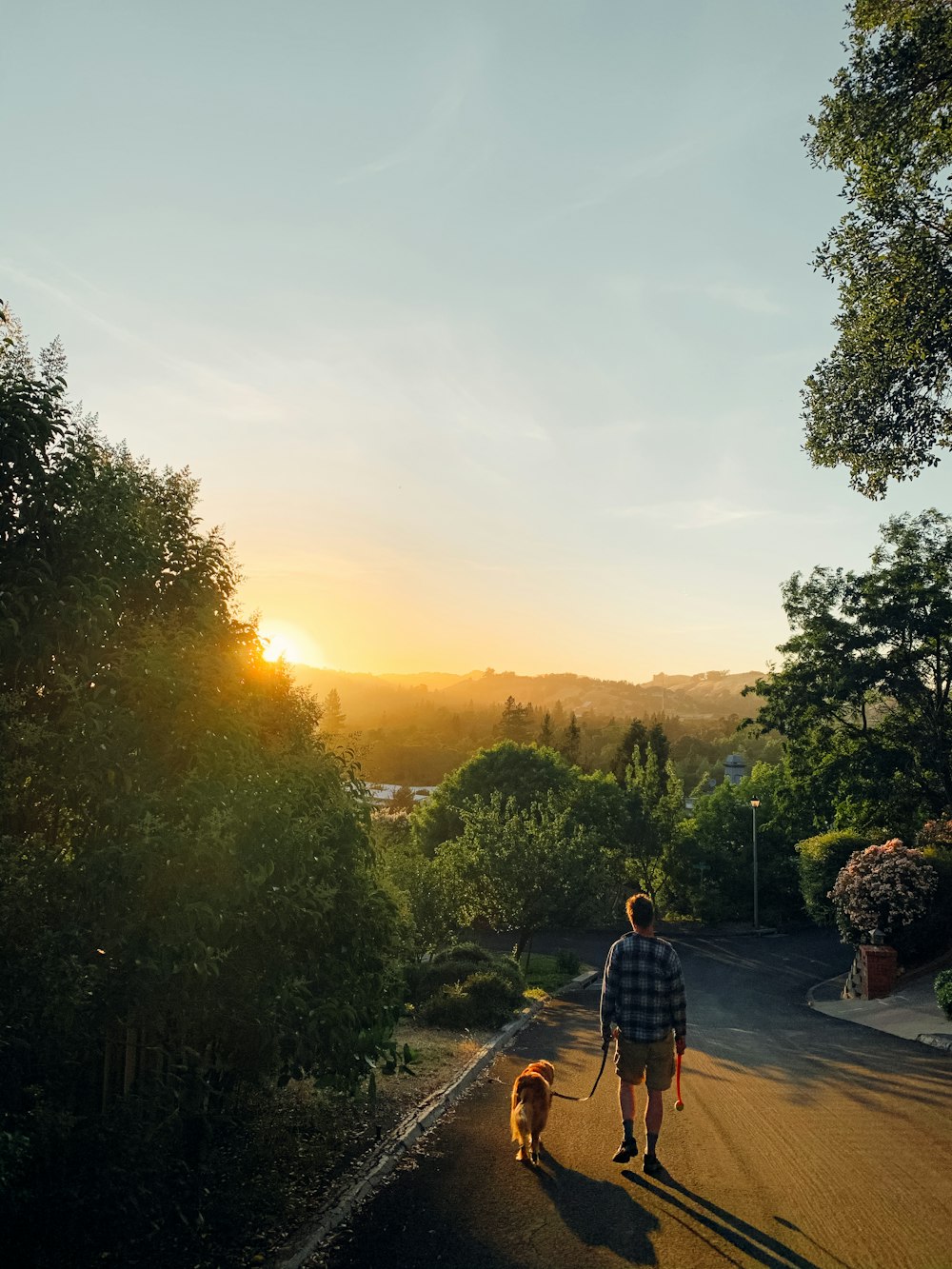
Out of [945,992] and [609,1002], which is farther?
[945,992]

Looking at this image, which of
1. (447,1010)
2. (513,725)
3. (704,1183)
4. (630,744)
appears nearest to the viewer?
(704,1183)

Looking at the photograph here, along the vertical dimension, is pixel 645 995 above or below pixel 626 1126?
above

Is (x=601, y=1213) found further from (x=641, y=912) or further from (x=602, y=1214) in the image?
(x=641, y=912)

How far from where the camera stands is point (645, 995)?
7598mm

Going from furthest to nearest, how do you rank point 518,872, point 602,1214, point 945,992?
point 518,872
point 945,992
point 602,1214

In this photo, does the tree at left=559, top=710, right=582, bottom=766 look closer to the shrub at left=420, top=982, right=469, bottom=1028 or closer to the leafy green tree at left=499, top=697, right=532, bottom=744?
the leafy green tree at left=499, top=697, right=532, bottom=744

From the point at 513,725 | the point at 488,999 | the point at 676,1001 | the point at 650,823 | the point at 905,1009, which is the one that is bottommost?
the point at 650,823

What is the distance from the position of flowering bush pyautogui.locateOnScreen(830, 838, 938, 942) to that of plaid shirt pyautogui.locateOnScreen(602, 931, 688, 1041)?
18234mm

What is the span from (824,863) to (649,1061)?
27861mm

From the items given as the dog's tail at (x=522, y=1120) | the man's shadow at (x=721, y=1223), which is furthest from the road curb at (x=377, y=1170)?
the man's shadow at (x=721, y=1223)

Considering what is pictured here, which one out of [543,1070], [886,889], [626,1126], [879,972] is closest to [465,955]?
[879,972]

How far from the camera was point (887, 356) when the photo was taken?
1291cm

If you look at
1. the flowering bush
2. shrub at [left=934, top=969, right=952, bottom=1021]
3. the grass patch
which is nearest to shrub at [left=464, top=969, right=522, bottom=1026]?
the grass patch

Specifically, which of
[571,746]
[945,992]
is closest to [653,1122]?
[945,992]
